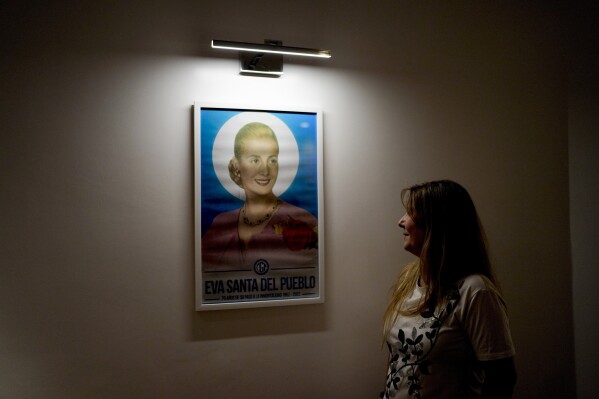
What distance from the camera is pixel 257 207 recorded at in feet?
7.18

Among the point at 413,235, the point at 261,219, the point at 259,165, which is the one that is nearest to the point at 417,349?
the point at 413,235

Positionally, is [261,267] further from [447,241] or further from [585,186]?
[585,186]

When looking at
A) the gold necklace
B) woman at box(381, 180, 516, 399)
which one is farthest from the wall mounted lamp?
woman at box(381, 180, 516, 399)

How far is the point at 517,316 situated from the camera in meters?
2.60

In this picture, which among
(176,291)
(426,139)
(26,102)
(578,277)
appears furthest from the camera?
(578,277)

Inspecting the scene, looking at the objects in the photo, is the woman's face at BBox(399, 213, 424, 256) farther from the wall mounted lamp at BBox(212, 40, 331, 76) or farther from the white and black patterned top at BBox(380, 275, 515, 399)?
the wall mounted lamp at BBox(212, 40, 331, 76)

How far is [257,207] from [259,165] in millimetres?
202

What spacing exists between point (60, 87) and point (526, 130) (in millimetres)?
2447

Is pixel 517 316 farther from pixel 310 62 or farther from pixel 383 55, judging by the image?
pixel 310 62

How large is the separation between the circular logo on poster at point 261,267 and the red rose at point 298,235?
142 millimetres

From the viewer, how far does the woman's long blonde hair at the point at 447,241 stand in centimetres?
161

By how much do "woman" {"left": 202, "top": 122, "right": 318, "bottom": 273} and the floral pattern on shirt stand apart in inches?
28.2

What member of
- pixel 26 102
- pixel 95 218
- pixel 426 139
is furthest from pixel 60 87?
pixel 426 139

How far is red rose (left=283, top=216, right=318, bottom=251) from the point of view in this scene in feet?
7.29
